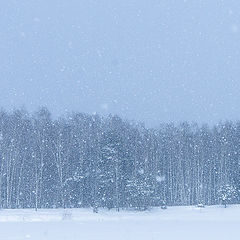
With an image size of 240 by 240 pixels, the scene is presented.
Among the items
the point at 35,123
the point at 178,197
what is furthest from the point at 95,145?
the point at 178,197

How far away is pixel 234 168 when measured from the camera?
5694 cm

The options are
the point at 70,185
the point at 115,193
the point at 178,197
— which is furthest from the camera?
the point at 178,197

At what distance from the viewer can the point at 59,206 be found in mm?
50781

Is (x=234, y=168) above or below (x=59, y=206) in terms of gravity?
above

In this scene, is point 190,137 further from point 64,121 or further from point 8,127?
point 8,127

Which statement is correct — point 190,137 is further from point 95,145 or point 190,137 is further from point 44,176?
point 44,176

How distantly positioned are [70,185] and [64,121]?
1005 centimetres

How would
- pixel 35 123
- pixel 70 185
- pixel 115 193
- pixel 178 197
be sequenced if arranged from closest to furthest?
pixel 115 193 → pixel 70 185 → pixel 35 123 → pixel 178 197

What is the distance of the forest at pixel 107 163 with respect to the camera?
47938 mm

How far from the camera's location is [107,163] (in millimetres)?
47938

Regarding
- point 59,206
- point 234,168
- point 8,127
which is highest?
point 8,127

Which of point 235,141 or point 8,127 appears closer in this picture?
point 8,127

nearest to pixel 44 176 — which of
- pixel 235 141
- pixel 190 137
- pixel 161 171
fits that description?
pixel 161 171

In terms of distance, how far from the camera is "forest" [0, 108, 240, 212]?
47938 millimetres
